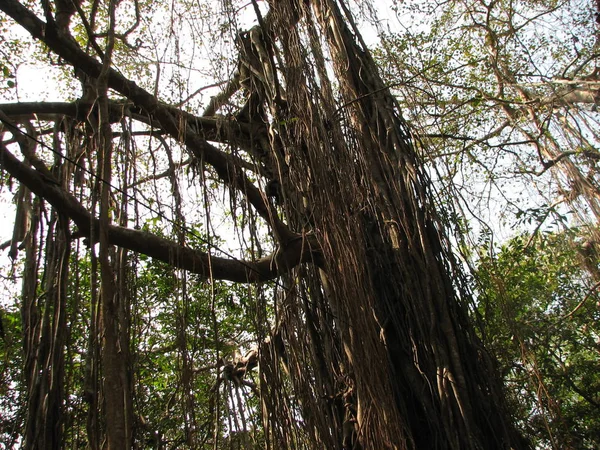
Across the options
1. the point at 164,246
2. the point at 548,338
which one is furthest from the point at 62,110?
the point at 548,338

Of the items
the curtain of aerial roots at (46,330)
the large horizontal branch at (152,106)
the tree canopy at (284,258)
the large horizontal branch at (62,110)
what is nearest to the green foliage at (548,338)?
the tree canopy at (284,258)

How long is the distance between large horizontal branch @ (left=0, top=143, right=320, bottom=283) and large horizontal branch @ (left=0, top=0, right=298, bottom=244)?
3.5 inches

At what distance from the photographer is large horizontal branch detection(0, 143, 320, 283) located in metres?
1.48

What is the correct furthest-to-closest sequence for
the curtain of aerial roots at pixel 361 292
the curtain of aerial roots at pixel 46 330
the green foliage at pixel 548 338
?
the green foliage at pixel 548 338 → the curtain of aerial roots at pixel 361 292 → the curtain of aerial roots at pixel 46 330

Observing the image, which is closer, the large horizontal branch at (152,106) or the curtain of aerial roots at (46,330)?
the curtain of aerial roots at (46,330)

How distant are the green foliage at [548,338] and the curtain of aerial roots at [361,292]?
0.53 m

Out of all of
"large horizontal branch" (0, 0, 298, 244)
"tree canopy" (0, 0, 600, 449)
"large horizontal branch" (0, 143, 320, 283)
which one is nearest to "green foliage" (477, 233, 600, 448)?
"tree canopy" (0, 0, 600, 449)

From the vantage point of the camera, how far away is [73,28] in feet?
12.6

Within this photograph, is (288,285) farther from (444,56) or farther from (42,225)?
(444,56)

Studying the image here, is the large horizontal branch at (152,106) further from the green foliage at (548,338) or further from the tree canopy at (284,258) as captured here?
the green foliage at (548,338)

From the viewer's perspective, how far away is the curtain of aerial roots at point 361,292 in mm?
1663

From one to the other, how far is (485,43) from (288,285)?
4.28 m

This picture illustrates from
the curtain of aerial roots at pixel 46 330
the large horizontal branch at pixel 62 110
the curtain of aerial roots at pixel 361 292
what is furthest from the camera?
the large horizontal branch at pixel 62 110

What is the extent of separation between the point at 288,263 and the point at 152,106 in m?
0.79
